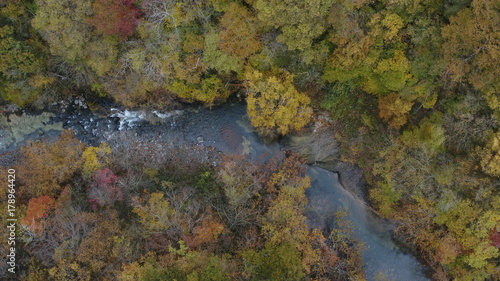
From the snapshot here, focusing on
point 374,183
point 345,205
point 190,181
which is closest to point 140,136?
point 190,181

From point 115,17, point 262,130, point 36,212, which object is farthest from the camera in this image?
point 262,130

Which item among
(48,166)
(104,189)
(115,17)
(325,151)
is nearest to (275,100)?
(325,151)

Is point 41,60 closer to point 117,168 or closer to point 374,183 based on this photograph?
point 117,168

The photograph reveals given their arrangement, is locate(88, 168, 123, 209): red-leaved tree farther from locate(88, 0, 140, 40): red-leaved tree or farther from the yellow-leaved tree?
the yellow-leaved tree

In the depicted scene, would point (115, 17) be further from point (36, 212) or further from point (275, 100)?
point (36, 212)

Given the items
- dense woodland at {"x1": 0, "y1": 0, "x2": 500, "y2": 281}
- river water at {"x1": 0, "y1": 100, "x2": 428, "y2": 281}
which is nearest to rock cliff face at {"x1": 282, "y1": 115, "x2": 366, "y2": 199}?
river water at {"x1": 0, "y1": 100, "x2": 428, "y2": 281}

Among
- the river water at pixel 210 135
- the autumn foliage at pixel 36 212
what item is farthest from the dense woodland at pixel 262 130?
the river water at pixel 210 135
